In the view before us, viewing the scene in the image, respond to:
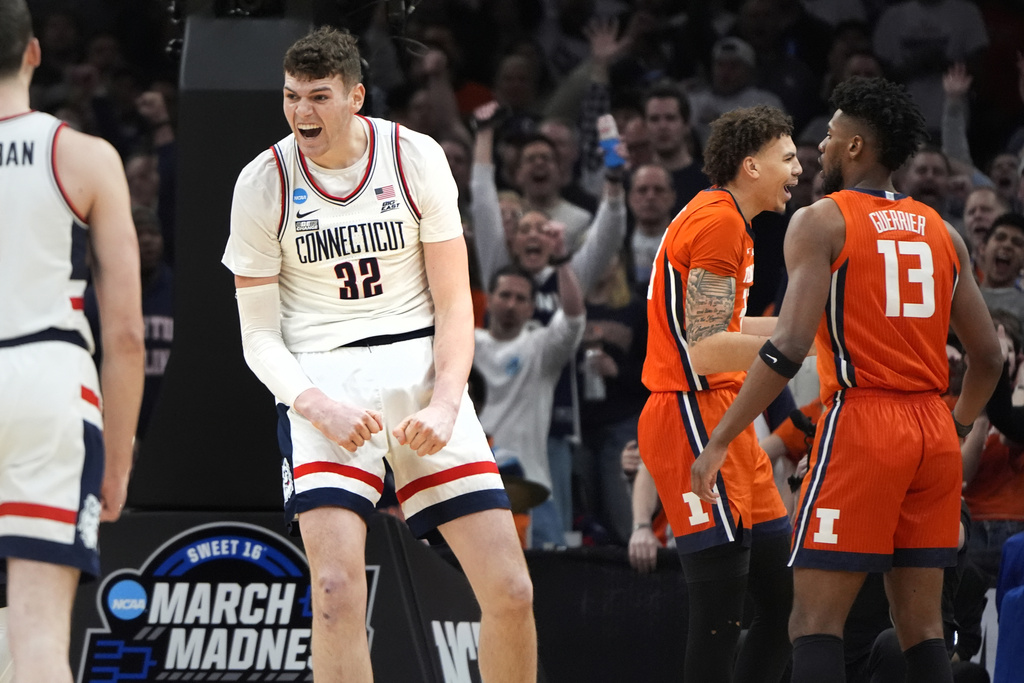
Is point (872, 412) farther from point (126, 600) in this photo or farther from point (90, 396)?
point (126, 600)

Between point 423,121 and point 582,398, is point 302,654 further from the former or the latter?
point 423,121

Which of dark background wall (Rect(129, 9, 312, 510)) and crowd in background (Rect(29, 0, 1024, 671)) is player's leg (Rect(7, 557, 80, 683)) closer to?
dark background wall (Rect(129, 9, 312, 510))

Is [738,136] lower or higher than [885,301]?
higher

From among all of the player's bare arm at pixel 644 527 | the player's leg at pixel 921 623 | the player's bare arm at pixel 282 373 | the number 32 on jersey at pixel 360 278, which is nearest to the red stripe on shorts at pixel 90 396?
the player's bare arm at pixel 282 373

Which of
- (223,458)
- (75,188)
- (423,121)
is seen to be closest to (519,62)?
(423,121)

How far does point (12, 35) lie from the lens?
123 inches

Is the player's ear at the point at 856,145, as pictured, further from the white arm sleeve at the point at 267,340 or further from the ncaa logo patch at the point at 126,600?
the ncaa logo patch at the point at 126,600

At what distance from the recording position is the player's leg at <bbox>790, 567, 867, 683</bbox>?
3.79m

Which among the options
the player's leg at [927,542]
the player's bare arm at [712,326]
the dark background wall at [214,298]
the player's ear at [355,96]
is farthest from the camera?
the dark background wall at [214,298]

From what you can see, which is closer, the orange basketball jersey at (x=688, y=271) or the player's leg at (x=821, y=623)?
the player's leg at (x=821, y=623)

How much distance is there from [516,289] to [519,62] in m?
2.40

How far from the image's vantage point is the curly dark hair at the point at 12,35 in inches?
122

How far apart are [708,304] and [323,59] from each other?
1504 mm

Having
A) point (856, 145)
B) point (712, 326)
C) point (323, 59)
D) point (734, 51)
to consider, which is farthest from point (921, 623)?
point (734, 51)
